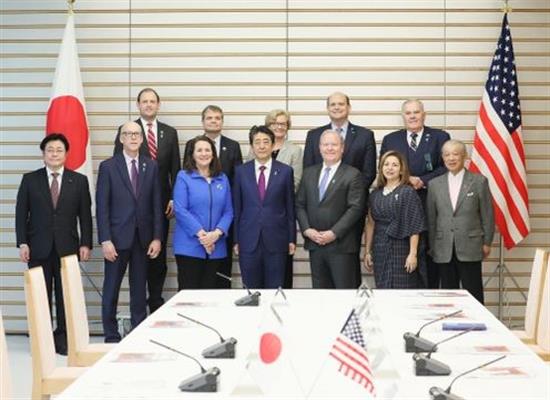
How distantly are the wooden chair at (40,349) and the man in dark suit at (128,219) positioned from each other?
2597mm

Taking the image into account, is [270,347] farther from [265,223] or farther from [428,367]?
[265,223]

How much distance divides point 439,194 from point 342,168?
0.76 meters

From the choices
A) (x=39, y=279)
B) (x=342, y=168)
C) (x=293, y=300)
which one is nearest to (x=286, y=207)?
(x=342, y=168)

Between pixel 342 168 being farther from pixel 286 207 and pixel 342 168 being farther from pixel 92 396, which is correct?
pixel 92 396

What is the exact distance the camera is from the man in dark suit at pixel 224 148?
20.4ft

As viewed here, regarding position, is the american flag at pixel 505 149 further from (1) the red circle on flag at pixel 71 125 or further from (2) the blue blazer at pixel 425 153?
(1) the red circle on flag at pixel 71 125

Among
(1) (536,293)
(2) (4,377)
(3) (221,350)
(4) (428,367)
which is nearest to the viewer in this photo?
(4) (428,367)

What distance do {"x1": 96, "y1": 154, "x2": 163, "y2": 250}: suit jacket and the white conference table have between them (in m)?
2.26

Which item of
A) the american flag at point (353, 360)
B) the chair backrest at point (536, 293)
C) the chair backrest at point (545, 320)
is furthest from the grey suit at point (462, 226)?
the american flag at point (353, 360)

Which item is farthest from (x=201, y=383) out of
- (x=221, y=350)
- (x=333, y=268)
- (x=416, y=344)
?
(x=333, y=268)

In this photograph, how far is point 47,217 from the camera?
586cm

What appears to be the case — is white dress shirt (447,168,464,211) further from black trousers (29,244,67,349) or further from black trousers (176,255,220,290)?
black trousers (29,244,67,349)

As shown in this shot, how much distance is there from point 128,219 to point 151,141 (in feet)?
2.59

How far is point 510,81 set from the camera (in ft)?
21.0
